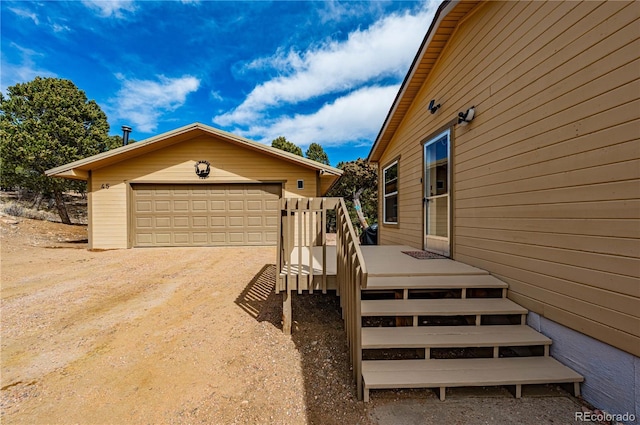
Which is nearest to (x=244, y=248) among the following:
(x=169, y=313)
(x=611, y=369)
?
(x=169, y=313)

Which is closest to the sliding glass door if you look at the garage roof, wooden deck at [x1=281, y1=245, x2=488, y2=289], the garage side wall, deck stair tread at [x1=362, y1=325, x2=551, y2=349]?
wooden deck at [x1=281, y1=245, x2=488, y2=289]

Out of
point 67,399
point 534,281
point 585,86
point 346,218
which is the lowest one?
point 67,399

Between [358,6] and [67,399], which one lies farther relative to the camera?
[358,6]

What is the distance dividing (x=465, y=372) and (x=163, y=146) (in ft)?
30.7

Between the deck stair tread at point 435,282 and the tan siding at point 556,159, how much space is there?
187mm

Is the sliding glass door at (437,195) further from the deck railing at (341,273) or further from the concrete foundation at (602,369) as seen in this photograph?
the deck railing at (341,273)

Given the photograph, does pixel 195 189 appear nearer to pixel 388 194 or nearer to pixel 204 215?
pixel 204 215

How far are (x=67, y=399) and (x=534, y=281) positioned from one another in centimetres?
407

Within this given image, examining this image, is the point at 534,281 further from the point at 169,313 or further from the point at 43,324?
the point at 43,324

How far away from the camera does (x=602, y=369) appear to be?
183 cm

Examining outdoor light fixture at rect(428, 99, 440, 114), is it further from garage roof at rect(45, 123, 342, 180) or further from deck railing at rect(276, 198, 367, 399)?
garage roof at rect(45, 123, 342, 180)

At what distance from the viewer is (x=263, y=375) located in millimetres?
2312

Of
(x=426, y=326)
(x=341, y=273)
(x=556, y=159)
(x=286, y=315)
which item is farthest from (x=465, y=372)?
(x=556, y=159)

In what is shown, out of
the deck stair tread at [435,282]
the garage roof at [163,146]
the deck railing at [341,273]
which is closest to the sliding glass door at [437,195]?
the deck stair tread at [435,282]
